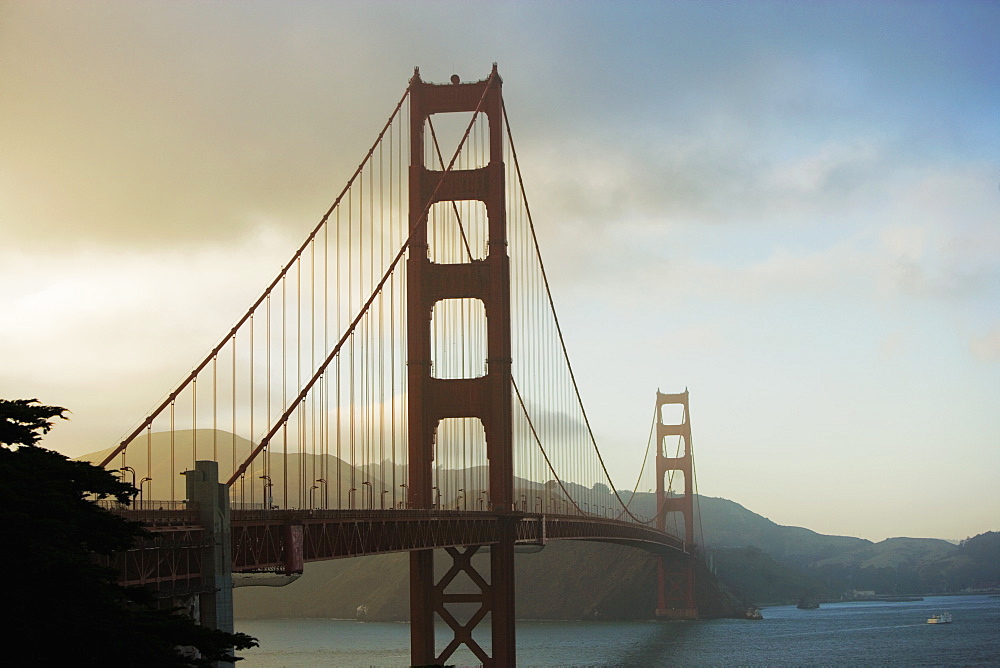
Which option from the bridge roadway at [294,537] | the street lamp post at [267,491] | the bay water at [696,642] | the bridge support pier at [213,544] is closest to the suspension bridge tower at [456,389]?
the bridge roadway at [294,537]

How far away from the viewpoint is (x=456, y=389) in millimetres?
41156

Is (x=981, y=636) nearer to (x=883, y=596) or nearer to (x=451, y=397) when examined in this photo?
(x=451, y=397)

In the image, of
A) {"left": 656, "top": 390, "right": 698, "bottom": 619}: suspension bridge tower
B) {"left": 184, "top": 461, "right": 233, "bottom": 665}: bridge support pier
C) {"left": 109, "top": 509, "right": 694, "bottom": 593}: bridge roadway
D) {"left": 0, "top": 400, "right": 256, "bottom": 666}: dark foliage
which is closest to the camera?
{"left": 0, "top": 400, "right": 256, "bottom": 666}: dark foliage

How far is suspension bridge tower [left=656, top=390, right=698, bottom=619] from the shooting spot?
110 m

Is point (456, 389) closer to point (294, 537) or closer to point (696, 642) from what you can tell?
point (294, 537)

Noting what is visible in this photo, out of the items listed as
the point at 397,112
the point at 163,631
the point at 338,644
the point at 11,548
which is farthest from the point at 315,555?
the point at 338,644

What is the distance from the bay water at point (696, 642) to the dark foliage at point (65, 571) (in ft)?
182

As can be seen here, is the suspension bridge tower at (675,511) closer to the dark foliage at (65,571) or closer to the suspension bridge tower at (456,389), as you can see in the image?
the suspension bridge tower at (456,389)

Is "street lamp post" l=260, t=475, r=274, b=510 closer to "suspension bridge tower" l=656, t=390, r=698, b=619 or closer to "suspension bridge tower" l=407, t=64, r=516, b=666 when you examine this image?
"suspension bridge tower" l=407, t=64, r=516, b=666

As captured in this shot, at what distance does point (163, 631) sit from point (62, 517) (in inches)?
63.2

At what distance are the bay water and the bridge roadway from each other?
30434mm

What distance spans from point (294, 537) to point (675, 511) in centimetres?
9327

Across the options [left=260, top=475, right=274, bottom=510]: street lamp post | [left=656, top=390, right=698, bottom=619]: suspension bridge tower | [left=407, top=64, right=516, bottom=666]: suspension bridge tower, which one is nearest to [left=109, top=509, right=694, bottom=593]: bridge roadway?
[left=260, top=475, right=274, bottom=510]: street lamp post

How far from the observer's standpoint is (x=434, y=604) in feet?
131
